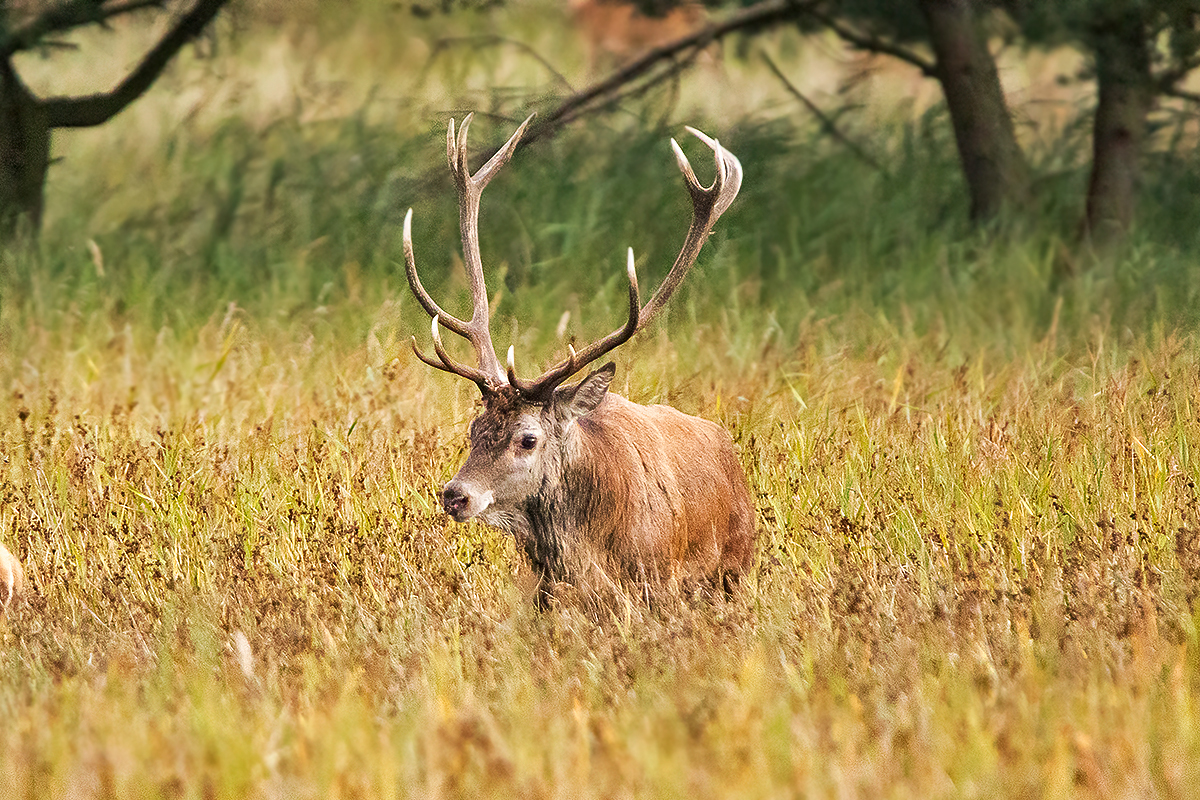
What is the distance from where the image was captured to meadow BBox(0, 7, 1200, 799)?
350 centimetres

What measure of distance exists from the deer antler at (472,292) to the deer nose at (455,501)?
36 cm

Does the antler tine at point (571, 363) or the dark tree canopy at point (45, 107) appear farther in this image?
the dark tree canopy at point (45, 107)

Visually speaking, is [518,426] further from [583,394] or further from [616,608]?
[616,608]

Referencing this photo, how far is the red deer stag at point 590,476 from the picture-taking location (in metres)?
4.64

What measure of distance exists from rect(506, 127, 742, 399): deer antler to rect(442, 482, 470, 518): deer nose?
1.21ft

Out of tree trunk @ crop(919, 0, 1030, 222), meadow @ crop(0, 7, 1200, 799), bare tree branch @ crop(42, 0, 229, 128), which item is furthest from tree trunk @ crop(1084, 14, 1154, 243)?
bare tree branch @ crop(42, 0, 229, 128)

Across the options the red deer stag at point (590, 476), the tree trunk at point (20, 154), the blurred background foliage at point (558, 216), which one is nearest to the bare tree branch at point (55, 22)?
the blurred background foliage at point (558, 216)

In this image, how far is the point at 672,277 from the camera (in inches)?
Answer: 197

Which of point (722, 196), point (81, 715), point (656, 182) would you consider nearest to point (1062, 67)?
point (656, 182)

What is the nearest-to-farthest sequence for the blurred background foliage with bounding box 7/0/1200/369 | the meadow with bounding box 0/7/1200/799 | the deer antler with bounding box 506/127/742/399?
1. the meadow with bounding box 0/7/1200/799
2. the deer antler with bounding box 506/127/742/399
3. the blurred background foliage with bounding box 7/0/1200/369

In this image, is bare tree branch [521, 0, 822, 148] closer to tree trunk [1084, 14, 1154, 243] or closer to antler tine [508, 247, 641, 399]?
tree trunk [1084, 14, 1154, 243]

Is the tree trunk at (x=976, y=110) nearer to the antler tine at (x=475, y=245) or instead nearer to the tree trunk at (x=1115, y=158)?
the tree trunk at (x=1115, y=158)

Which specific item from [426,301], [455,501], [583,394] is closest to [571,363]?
[583,394]

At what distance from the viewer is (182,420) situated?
263 inches
